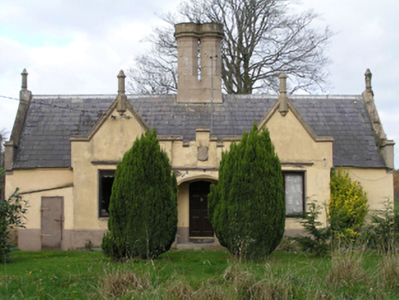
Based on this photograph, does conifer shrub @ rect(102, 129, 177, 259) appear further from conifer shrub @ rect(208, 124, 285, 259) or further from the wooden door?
the wooden door

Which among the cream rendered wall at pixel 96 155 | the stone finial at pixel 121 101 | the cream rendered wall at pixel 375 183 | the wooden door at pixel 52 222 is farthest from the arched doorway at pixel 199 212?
the cream rendered wall at pixel 375 183

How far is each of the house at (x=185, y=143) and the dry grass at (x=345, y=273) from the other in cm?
620

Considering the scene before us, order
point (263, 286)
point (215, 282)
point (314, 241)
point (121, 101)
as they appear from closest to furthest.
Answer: point (263, 286), point (215, 282), point (314, 241), point (121, 101)

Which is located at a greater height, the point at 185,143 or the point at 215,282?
the point at 185,143

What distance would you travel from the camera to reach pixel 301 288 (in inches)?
385

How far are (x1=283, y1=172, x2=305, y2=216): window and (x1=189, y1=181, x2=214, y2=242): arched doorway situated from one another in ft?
8.98

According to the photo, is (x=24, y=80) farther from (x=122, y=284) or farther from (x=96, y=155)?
(x=122, y=284)

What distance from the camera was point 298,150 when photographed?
1800 centimetres

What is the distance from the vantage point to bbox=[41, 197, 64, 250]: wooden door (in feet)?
59.0

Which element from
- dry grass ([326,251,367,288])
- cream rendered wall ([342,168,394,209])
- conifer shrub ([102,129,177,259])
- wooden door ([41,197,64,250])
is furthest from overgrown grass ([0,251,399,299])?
cream rendered wall ([342,168,394,209])

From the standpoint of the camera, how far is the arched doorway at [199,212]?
18.8m

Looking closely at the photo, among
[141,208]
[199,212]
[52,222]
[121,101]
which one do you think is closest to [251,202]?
[141,208]

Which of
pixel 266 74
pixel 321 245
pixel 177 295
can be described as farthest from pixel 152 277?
pixel 266 74

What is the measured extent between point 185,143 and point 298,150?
3.70 metres
